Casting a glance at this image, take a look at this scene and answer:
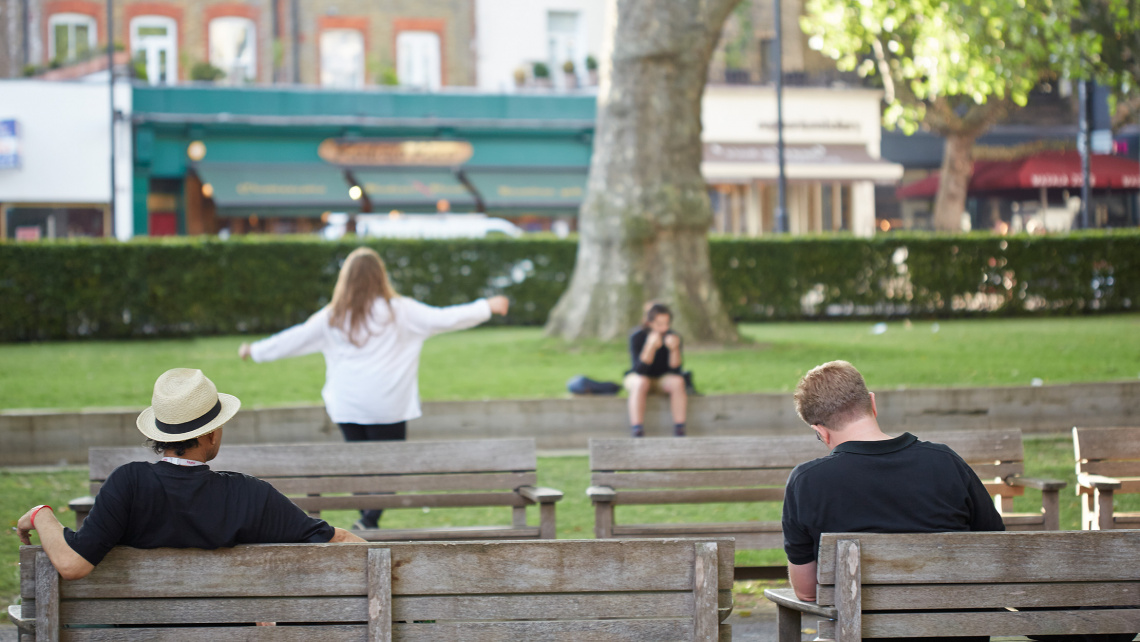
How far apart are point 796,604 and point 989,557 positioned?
64cm

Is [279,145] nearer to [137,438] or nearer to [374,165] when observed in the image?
[374,165]

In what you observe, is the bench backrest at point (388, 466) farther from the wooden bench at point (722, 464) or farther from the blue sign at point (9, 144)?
the blue sign at point (9, 144)

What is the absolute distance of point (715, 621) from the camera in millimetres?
3389

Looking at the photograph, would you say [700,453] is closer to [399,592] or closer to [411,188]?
[399,592]

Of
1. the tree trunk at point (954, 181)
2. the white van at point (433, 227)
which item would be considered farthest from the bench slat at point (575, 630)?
the tree trunk at point (954, 181)

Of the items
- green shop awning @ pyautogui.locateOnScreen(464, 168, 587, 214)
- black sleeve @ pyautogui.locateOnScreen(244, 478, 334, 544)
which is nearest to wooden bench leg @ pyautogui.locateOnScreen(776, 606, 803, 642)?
black sleeve @ pyautogui.locateOnScreen(244, 478, 334, 544)

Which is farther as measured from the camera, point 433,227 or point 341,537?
point 433,227

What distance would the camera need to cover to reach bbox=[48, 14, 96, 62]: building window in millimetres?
27891

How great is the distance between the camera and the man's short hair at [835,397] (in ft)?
12.1

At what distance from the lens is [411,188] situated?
92.8 ft

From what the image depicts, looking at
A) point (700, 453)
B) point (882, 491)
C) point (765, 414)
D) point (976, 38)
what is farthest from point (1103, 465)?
point (976, 38)

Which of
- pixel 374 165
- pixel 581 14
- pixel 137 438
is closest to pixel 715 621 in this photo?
pixel 137 438

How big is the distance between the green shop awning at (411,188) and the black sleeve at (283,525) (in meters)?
24.6

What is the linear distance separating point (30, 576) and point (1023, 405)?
28.7 ft
